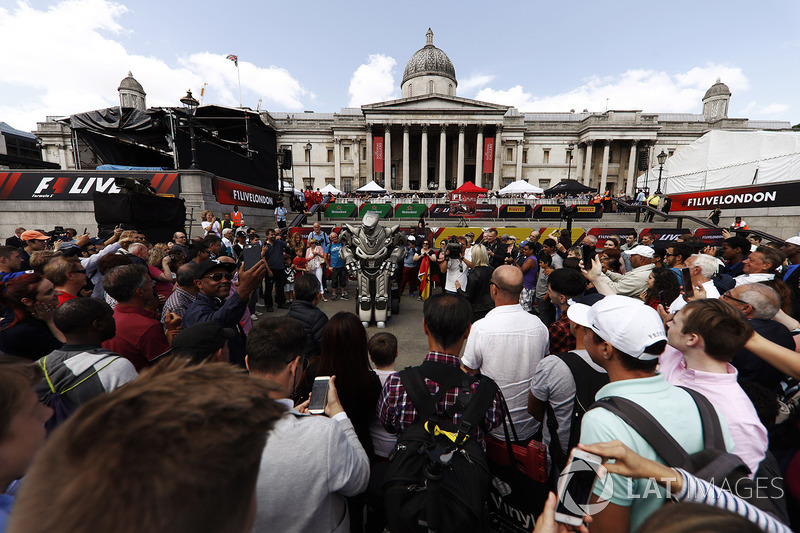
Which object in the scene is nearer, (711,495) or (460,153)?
(711,495)

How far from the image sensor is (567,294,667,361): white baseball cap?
1.46 meters

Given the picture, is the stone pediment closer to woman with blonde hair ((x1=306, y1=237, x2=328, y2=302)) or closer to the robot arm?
woman with blonde hair ((x1=306, y1=237, x2=328, y2=302))

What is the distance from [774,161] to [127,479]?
26248mm

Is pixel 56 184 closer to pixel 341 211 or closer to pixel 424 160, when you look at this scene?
pixel 341 211

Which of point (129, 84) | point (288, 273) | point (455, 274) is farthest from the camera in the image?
point (129, 84)

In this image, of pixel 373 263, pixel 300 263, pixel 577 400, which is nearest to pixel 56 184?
pixel 300 263

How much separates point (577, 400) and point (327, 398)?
154 cm

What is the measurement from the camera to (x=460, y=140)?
1706 inches

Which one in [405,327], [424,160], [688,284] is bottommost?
[405,327]

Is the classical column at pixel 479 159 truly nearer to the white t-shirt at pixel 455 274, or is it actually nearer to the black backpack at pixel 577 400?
the white t-shirt at pixel 455 274

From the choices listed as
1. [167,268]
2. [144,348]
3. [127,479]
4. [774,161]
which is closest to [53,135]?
[167,268]

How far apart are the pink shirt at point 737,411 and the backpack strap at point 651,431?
0.42 meters

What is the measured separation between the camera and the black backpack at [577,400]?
6.61ft

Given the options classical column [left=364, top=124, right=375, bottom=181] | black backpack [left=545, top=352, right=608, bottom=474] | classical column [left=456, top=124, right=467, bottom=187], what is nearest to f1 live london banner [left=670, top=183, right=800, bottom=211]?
black backpack [left=545, top=352, right=608, bottom=474]
